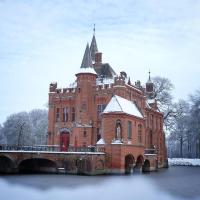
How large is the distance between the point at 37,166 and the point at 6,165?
5203mm

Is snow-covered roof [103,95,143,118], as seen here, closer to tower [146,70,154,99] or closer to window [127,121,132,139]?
window [127,121,132,139]

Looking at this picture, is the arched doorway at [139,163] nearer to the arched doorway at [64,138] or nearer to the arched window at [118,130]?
the arched window at [118,130]

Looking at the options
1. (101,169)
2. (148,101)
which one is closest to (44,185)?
(101,169)

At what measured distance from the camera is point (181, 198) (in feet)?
66.4

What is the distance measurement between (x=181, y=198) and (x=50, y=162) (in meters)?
21.5

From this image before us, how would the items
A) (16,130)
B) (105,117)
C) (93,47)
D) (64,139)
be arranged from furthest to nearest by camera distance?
(16,130), (93,47), (64,139), (105,117)

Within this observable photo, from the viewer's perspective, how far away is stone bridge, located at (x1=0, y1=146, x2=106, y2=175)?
113 feet

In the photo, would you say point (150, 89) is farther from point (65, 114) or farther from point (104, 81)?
point (65, 114)

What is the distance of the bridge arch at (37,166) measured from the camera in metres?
38.8

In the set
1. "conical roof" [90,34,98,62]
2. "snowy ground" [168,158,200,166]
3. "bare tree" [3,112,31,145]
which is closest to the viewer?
"conical roof" [90,34,98,62]

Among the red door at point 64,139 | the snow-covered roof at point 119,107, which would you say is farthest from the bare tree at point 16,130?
the snow-covered roof at point 119,107

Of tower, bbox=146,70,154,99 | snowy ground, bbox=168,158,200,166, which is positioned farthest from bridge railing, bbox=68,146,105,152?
snowy ground, bbox=168,158,200,166

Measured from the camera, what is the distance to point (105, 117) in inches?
1516

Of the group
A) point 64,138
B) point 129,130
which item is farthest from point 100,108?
point 129,130
